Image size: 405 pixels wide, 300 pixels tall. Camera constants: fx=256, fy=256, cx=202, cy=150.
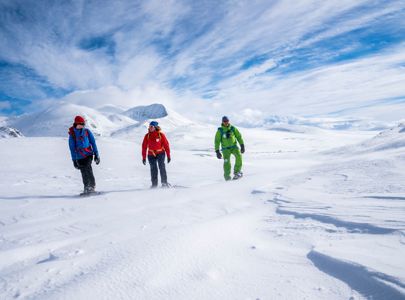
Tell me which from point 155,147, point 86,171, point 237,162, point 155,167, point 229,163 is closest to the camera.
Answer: point 86,171

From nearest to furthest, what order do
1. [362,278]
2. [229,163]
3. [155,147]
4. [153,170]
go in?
[362,278], [153,170], [155,147], [229,163]

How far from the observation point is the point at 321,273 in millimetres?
1724

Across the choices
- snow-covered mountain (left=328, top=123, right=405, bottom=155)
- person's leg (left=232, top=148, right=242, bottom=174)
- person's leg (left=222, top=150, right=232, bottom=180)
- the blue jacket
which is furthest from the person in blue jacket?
snow-covered mountain (left=328, top=123, right=405, bottom=155)

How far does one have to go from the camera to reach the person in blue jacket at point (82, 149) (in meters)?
6.41

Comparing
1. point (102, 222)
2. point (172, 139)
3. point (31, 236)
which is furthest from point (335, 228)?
point (172, 139)

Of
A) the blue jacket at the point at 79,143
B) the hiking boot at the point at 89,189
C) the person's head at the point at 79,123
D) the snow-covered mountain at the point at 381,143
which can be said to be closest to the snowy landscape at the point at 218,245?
the hiking boot at the point at 89,189

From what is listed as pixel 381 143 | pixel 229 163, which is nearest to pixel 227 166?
pixel 229 163

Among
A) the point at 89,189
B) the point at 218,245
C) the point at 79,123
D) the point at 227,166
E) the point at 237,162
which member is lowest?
the point at 218,245

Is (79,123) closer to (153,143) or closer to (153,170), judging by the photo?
(153,143)

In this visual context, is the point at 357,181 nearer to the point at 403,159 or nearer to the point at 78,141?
the point at 403,159

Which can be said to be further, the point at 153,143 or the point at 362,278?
the point at 153,143

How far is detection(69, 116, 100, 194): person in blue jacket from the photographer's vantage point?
641cm

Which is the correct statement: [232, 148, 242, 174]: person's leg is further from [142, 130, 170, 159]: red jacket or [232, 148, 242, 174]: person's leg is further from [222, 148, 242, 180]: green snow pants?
[142, 130, 170, 159]: red jacket

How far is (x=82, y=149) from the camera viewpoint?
649cm
